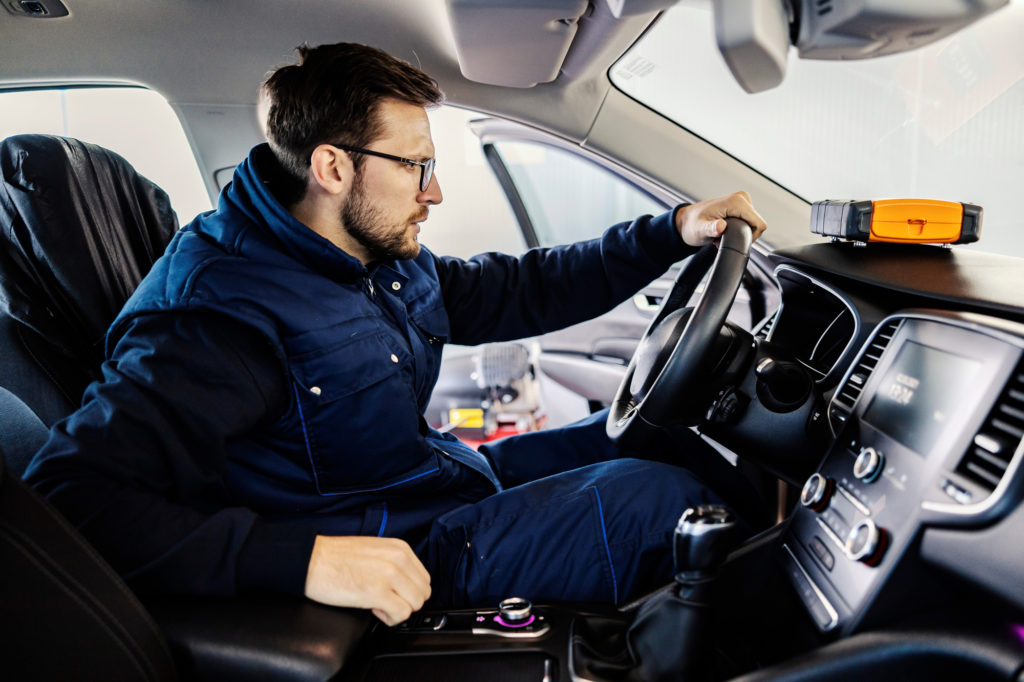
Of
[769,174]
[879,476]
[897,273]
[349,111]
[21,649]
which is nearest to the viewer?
[21,649]

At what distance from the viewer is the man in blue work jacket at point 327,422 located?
956mm

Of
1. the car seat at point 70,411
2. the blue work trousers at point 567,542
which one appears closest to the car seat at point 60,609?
the car seat at point 70,411

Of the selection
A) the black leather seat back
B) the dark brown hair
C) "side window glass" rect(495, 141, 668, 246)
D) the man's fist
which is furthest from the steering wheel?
"side window glass" rect(495, 141, 668, 246)

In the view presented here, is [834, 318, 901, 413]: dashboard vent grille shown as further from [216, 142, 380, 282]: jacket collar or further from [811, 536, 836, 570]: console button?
[216, 142, 380, 282]: jacket collar

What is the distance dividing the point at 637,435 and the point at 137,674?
75 cm

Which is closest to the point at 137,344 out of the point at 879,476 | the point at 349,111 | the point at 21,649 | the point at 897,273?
the point at 21,649

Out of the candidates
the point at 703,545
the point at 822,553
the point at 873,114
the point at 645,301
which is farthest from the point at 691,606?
the point at 645,301

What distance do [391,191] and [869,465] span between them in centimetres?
88

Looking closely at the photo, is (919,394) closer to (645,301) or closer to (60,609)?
(60,609)

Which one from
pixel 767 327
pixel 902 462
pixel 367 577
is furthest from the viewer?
pixel 767 327

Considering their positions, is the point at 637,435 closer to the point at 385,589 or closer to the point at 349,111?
the point at 385,589

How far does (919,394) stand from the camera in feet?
2.95

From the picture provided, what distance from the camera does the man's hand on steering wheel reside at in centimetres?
135

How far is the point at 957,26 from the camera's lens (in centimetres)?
77
